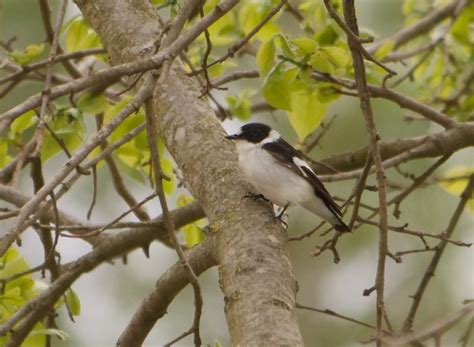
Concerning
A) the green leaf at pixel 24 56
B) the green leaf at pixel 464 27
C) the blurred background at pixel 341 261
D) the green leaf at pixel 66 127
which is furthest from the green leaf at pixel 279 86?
the blurred background at pixel 341 261

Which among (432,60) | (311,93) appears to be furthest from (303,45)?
(432,60)

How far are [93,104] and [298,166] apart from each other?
910 mm

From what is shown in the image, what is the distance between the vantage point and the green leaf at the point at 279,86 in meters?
3.27

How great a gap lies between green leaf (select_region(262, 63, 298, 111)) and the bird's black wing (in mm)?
576

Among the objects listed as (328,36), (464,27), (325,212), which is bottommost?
(325,212)

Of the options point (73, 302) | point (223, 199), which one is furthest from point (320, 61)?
point (73, 302)

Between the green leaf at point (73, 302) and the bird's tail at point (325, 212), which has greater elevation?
the bird's tail at point (325, 212)

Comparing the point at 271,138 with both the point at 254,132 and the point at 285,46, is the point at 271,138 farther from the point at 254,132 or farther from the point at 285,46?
the point at 285,46

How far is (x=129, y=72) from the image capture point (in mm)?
2412

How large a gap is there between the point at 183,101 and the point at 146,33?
360 mm

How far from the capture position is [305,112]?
356 centimetres

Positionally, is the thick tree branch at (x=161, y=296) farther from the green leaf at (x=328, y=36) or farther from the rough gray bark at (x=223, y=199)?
the green leaf at (x=328, y=36)

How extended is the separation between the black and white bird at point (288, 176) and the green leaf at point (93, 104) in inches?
21.1

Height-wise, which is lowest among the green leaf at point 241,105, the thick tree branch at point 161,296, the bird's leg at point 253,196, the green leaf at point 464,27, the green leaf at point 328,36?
the thick tree branch at point 161,296
